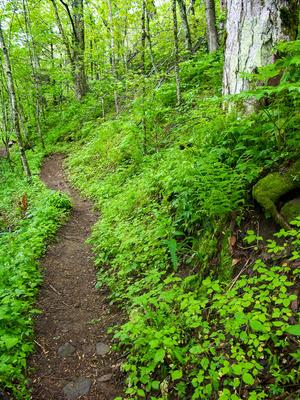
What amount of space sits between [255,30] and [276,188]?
2.46 m

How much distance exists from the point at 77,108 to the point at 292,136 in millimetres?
18581

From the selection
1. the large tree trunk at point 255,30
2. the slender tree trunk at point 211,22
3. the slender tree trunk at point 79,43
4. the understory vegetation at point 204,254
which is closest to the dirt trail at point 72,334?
the understory vegetation at point 204,254

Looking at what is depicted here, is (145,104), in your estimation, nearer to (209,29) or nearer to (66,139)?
(209,29)

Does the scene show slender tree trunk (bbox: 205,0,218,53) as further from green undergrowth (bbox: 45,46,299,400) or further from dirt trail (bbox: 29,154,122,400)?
dirt trail (bbox: 29,154,122,400)

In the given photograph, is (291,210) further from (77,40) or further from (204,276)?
(77,40)

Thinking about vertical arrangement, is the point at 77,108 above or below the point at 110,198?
above

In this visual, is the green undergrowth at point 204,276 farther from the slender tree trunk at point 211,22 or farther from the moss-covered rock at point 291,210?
the slender tree trunk at point 211,22

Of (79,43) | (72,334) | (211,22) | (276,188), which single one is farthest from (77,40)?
(276,188)

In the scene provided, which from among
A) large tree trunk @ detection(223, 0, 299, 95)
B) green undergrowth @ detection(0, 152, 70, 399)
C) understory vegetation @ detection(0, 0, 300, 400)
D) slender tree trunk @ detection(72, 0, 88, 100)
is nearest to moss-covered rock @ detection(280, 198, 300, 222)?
understory vegetation @ detection(0, 0, 300, 400)

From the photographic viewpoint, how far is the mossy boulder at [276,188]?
11.1ft

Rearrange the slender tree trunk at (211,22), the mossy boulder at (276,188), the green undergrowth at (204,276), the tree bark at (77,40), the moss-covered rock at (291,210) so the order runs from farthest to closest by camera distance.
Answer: the tree bark at (77,40), the slender tree trunk at (211,22), the mossy boulder at (276,188), the moss-covered rock at (291,210), the green undergrowth at (204,276)

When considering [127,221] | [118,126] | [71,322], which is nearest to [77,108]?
[118,126]

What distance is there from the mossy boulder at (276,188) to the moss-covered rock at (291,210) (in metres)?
0.04

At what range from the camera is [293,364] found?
2.40 meters
